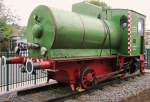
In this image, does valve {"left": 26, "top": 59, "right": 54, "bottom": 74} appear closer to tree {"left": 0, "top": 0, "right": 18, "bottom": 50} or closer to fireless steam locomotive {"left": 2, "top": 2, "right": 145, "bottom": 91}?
fireless steam locomotive {"left": 2, "top": 2, "right": 145, "bottom": 91}

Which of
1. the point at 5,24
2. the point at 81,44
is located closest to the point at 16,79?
the point at 81,44

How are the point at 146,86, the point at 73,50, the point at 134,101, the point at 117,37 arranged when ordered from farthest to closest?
the point at 117,37 < the point at 146,86 < the point at 73,50 < the point at 134,101

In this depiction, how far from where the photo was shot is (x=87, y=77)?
10.3 m

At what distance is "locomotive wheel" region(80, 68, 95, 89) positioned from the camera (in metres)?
10.1

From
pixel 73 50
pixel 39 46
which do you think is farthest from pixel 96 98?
pixel 39 46

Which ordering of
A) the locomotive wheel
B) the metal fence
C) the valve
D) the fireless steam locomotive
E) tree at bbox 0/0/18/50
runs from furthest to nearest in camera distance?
tree at bbox 0/0/18/50 < the metal fence < the locomotive wheel < the fireless steam locomotive < the valve

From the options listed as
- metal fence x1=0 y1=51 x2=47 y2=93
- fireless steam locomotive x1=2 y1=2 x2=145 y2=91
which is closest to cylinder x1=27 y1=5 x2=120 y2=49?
fireless steam locomotive x1=2 y1=2 x2=145 y2=91

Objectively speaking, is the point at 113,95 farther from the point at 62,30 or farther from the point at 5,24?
the point at 5,24

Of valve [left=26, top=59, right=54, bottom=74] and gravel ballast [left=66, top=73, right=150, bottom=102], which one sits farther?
gravel ballast [left=66, top=73, right=150, bottom=102]

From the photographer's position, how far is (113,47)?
12406 millimetres

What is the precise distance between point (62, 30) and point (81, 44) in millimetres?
1314

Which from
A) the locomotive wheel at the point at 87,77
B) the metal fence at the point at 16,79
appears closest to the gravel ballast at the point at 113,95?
the locomotive wheel at the point at 87,77

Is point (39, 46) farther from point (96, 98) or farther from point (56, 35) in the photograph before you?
point (96, 98)

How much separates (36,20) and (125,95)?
152 inches
